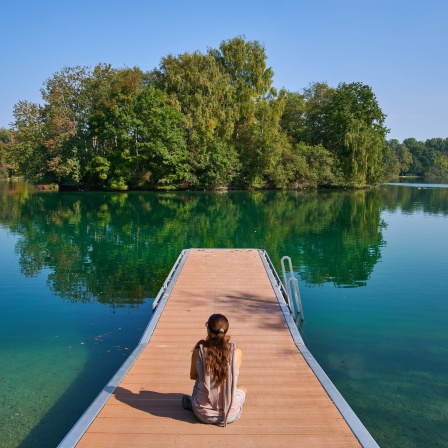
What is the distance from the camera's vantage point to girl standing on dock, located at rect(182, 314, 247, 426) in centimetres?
365

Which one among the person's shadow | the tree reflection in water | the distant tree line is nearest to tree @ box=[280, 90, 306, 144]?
the tree reflection in water

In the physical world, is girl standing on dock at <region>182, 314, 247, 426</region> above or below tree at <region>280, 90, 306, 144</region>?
below

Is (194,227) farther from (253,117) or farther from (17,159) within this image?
(17,159)

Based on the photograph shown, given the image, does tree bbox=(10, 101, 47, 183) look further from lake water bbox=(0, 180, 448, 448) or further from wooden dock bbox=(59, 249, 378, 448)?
wooden dock bbox=(59, 249, 378, 448)

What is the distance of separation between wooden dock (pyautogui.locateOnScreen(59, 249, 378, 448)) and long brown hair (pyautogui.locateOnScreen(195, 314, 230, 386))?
605 millimetres

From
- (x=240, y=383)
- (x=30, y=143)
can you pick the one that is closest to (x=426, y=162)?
(x=30, y=143)

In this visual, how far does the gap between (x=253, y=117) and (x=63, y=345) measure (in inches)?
1716

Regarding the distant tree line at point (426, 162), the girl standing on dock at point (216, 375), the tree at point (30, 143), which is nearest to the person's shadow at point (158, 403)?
the girl standing on dock at point (216, 375)

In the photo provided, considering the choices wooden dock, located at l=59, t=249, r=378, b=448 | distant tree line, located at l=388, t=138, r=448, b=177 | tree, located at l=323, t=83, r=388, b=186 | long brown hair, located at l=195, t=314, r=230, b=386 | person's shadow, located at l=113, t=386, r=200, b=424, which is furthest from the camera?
distant tree line, located at l=388, t=138, r=448, b=177

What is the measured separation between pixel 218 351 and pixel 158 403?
124 centimetres

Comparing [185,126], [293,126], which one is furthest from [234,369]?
[293,126]

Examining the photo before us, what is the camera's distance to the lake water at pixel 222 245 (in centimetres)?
552

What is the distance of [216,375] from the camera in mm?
3664

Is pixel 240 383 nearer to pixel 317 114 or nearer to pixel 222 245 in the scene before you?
pixel 222 245
